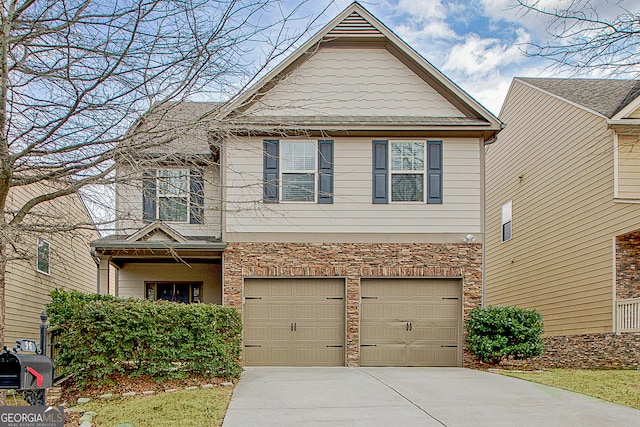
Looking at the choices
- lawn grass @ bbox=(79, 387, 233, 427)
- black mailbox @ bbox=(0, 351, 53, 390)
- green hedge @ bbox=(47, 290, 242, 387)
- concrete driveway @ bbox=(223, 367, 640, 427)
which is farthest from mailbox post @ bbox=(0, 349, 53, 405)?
green hedge @ bbox=(47, 290, 242, 387)

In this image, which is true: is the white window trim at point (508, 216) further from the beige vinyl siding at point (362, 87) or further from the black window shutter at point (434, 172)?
the black window shutter at point (434, 172)

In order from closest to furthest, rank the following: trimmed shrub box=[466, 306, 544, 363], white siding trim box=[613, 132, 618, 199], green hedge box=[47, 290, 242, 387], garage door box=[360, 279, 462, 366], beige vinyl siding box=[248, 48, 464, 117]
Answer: green hedge box=[47, 290, 242, 387]
trimmed shrub box=[466, 306, 544, 363]
garage door box=[360, 279, 462, 366]
beige vinyl siding box=[248, 48, 464, 117]
white siding trim box=[613, 132, 618, 199]

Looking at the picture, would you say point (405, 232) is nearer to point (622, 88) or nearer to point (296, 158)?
point (296, 158)

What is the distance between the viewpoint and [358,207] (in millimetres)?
14219

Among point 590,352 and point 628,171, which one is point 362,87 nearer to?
point 628,171

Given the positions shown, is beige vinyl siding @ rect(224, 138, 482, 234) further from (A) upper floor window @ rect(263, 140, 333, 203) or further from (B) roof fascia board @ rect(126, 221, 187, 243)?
(B) roof fascia board @ rect(126, 221, 187, 243)

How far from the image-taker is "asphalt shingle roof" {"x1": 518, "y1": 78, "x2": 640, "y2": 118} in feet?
51.8

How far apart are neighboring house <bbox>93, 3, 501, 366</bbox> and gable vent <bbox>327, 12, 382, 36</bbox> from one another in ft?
1.01

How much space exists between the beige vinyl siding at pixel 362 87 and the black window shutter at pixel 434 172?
2.78 feet

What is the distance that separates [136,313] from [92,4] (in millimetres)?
5390

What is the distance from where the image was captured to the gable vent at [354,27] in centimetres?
1462

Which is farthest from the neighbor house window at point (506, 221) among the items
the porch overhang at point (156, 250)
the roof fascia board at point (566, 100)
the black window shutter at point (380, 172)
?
the porch overhang at point (156, 250)

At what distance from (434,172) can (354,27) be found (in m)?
3.91

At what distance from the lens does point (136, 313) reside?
10.5 m
